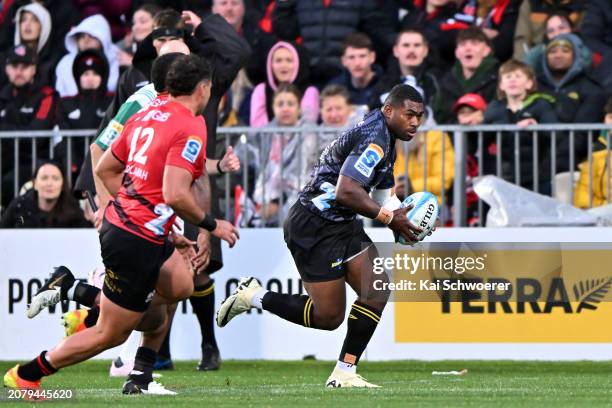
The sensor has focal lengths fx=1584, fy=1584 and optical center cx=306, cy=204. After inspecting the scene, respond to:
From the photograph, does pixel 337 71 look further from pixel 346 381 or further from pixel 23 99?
pixel 346 381

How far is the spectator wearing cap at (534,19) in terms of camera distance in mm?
17109

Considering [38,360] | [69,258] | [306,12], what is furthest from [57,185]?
[38,360]

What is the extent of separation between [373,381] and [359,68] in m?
5.54

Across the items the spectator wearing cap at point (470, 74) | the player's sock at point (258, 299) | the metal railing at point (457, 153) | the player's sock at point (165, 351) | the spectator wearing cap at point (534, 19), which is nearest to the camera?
the player's sock at point (258, 299)

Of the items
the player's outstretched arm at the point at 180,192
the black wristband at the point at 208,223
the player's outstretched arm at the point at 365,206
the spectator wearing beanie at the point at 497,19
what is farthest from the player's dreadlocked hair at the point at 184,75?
the spectator wearing beanie at the point at 497,19

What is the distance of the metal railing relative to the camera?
1427 centimetres

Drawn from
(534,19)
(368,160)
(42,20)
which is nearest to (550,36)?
(534,19)

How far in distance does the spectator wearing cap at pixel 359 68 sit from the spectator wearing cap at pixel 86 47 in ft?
8.43

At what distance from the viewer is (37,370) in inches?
382

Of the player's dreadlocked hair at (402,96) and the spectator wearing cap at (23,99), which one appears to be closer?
the player's dreadlocked hair at (402,96)

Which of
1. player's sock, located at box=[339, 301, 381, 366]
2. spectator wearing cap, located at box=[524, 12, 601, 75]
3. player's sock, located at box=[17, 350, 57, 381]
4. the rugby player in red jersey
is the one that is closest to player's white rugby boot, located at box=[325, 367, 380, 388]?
player's sock, located at box=[339, 301, 381, 366]

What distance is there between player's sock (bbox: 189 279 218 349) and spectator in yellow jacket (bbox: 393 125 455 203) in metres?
2.08

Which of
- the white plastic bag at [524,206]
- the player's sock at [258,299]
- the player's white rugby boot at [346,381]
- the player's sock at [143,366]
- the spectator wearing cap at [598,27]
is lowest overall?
the player's white rugby boot at [346,381]

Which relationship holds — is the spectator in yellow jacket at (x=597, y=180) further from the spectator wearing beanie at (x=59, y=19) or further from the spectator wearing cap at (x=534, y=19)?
the spectator wearing beanie at (x=59, y=19)
